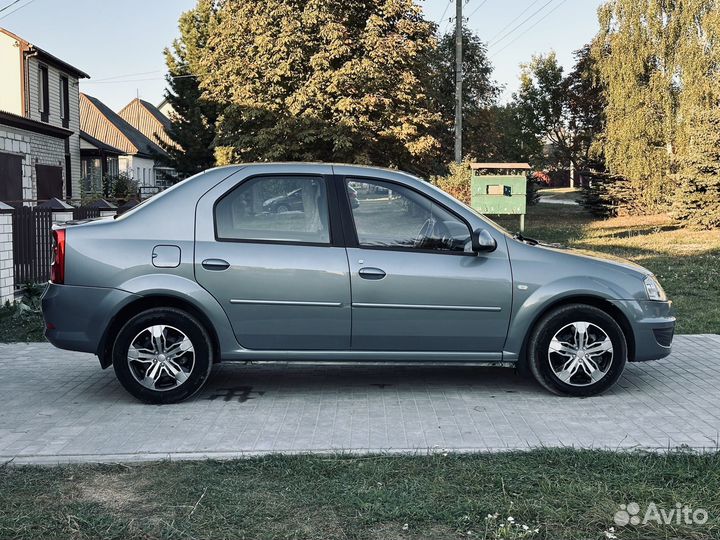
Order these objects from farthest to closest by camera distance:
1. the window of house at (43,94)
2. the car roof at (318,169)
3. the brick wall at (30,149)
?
the window of house at (43,94) → the brick wall at (30,149) → the car roof at (318,169)

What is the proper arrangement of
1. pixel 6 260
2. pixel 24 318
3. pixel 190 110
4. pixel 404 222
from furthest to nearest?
pixel 190 110 < pixel 6 260 < pixel 24 318 < pixel 404 222

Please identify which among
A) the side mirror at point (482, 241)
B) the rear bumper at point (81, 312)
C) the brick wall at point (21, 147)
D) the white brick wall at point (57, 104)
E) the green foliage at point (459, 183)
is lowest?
the rear bumper at point (81, 312)

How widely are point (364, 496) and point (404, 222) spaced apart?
8.70 feet

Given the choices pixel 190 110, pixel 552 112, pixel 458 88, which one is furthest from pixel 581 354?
pixel 552 112

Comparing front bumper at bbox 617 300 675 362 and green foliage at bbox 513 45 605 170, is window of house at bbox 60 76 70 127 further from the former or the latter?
front bumper at bbox 617 300 675 362

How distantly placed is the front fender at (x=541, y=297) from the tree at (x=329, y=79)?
24.9 metres

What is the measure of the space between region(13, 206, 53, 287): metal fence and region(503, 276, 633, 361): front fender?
7.74m

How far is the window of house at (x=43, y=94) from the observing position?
108 feet

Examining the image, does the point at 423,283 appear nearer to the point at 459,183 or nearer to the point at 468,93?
the point at 459,183

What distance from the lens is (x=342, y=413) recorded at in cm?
580

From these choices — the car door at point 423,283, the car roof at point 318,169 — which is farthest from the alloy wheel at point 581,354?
the car roof at point 318,169

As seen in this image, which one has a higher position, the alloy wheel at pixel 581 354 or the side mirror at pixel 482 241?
the side mirror at pixel 482 241

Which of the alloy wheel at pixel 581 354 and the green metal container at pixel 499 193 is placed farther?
the green metal container at pixel 499 193

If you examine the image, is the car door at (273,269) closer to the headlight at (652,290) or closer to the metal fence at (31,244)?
the headlight at (652,290)
